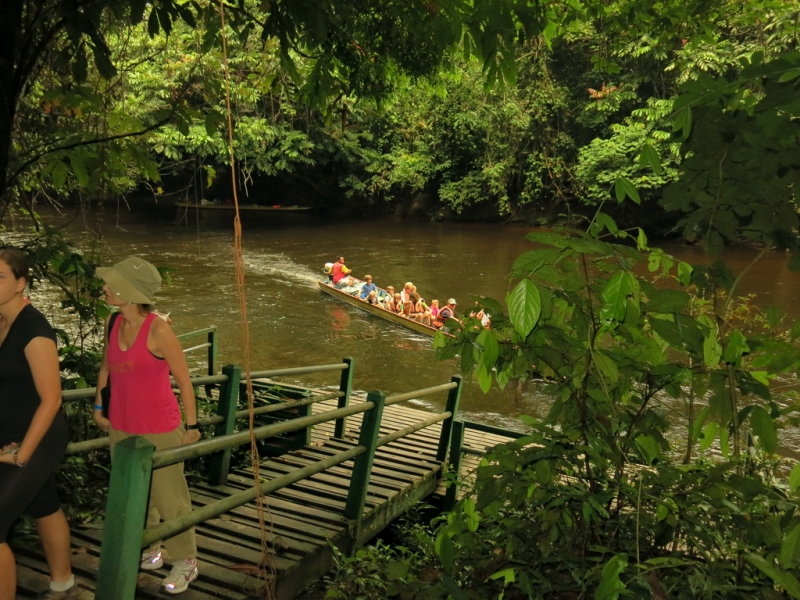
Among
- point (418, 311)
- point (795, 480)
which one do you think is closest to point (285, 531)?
point (795, 480)

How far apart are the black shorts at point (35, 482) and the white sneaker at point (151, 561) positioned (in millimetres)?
584

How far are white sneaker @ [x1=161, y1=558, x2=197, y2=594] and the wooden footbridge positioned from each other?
4cm

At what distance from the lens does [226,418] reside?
470 cm

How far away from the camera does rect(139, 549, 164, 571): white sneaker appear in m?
3.21

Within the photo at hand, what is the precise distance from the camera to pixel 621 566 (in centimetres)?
191

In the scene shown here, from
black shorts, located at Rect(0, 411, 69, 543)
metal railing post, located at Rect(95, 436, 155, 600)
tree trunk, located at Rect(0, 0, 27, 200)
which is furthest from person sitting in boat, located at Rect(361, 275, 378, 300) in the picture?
metal railing post, located at Rect(95, 436, 155, 600)

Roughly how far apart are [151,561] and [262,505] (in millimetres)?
646

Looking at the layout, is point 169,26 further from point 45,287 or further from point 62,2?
point 45,287

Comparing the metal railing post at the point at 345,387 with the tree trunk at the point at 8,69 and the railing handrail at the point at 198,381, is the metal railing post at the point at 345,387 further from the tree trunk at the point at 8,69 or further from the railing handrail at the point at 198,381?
the tree trunk at the point at 8,69

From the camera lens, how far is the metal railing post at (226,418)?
4.67 metres

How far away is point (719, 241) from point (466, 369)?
3.07 feet

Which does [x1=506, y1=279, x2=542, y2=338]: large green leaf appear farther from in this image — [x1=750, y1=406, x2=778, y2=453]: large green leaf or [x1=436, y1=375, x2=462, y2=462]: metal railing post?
[x1=436, y1=375, x2=462, y2=462]: metal railing post

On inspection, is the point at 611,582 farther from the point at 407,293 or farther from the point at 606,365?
the point at 407,293

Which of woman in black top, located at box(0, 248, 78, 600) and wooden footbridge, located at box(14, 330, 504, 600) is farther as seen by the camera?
woman in black top, located at box(0, 248, 78, 600)
